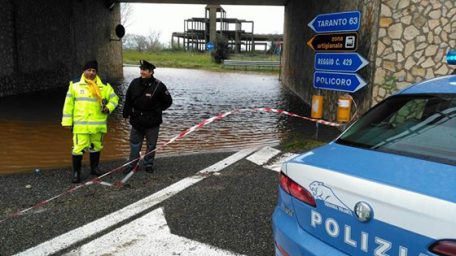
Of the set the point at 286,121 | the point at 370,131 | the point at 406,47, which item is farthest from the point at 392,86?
the point at 370,131

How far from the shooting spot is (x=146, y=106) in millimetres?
5965

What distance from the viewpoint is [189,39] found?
6619 cm

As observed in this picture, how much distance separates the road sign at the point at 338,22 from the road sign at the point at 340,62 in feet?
1.75

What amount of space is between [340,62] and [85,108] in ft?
17.4

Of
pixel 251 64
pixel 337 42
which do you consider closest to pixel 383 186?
pixel 337 42

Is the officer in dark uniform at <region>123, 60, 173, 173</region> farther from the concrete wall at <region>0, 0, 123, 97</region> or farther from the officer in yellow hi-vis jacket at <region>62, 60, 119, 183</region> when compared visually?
the concrete wall at <region>0, 0, 123, 97</region>

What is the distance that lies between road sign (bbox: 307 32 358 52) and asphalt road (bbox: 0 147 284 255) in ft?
12.2

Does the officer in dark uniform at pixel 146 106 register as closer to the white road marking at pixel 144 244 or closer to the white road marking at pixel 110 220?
the white road marking at pixel 110 220

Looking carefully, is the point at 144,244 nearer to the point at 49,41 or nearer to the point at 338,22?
the point at 338,22

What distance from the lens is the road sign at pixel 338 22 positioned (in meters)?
8.60

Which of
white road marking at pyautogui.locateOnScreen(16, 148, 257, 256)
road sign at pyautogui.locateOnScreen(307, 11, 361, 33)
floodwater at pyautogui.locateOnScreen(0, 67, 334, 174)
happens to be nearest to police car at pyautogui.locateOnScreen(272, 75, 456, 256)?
white road marking at pyautogui.locateOnScreen(16, 148, 257, 256)

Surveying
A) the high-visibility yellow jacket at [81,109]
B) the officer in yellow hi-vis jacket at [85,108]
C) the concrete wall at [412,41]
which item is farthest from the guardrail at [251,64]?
the high-visibility yellow jacket at [81,109]

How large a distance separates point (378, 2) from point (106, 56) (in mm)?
19197

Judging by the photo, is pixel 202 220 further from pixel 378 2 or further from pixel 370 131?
pixel 378 2
